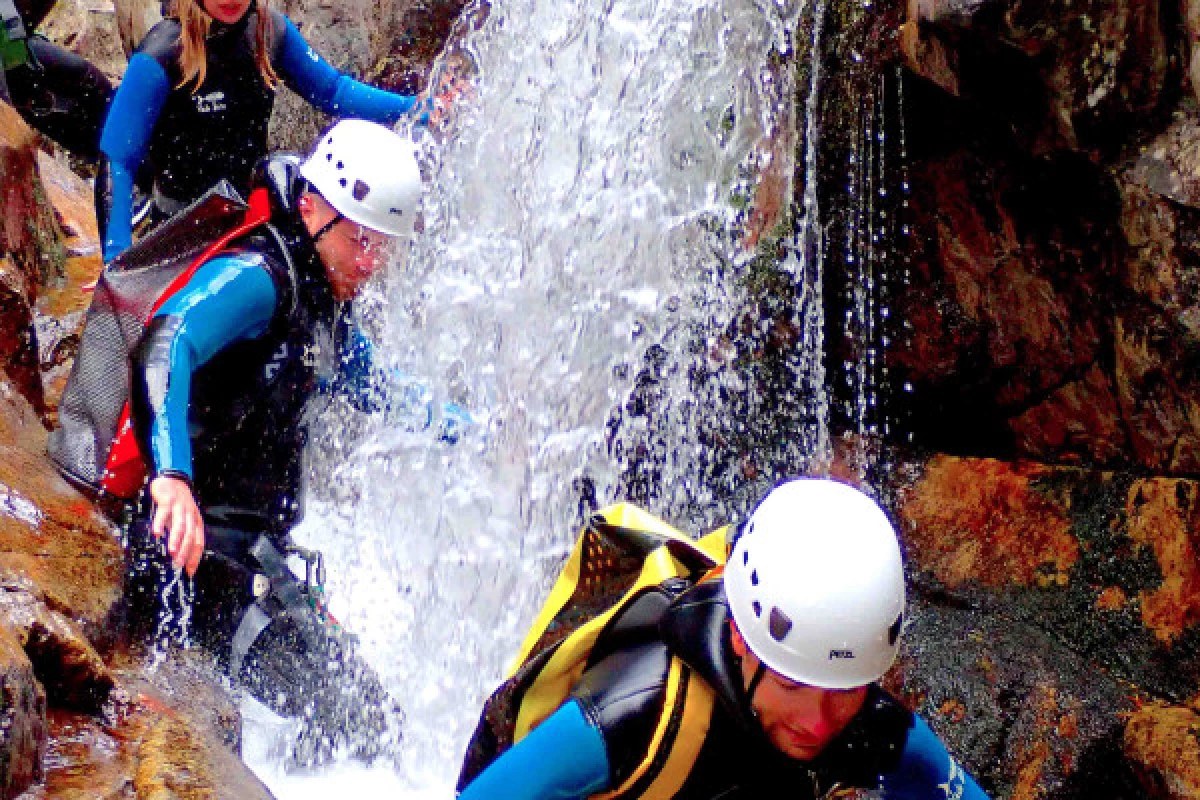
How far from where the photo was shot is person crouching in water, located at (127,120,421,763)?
121 inches

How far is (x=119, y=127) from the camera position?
4348 millimetres

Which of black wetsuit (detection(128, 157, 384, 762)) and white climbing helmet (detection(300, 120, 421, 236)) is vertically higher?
white climbing helmet (detection(300, 120, 421, 236))

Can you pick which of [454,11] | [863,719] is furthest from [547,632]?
[454,11]

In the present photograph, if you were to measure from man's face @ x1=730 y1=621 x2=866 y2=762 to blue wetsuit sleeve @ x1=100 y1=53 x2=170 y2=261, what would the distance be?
3.10m

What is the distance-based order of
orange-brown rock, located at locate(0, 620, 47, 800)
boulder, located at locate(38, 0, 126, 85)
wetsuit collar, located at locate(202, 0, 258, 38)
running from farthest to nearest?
boulder, located at locate(38, 0, 126, 85)
wetsuit collar, located at locate(202, 0, 258, 38)
orange-brown rock, located at locate(0, 620, 47, 800)

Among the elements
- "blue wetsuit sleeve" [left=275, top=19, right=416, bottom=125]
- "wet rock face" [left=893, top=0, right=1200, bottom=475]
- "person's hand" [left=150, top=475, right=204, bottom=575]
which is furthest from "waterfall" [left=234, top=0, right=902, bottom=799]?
"person's hand" [left=150, top=475, right=204, bottom=575]

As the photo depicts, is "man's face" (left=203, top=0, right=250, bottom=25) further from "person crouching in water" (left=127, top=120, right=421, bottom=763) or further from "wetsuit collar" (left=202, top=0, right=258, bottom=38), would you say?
"person crouching in water" (left=127, top=120, right=421, bottom=763)

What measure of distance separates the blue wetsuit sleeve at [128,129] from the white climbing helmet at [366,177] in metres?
1.14

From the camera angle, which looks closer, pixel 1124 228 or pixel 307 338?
pixel 307 338

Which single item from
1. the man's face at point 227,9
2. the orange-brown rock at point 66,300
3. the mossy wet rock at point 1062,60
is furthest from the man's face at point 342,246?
the mossy wet rock at point 1062,60

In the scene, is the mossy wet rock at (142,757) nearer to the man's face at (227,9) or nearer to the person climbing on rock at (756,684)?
the person climbing on rock at (756,684)

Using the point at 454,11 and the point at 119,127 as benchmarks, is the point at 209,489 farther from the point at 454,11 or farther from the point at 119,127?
the point at 454,11

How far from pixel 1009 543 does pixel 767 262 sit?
1797mm

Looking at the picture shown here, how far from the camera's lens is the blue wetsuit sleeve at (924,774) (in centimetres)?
232
